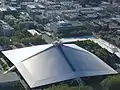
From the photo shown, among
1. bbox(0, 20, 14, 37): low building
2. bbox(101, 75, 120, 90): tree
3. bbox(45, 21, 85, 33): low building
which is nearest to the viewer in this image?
bbox(101, 75, 120, 90): tree

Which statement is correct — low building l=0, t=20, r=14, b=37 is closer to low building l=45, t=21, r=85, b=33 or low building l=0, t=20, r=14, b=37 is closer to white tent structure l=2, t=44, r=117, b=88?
low building l=45, t=21, r=85, b=33

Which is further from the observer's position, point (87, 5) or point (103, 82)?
point (87, 5)

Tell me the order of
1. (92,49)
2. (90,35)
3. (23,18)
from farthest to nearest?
(23,18)
(90,35)
(92,49)

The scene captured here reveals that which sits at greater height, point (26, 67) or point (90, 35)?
point (26, 67)

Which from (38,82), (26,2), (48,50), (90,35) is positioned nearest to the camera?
(38,82)

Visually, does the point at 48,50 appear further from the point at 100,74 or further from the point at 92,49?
the point at 92,49

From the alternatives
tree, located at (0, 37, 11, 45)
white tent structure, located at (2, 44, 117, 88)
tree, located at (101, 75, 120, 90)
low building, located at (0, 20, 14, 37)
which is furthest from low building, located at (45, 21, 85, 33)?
tree, located at (101, 75, 120, 90)

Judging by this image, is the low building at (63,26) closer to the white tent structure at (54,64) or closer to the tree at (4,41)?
the tree at (4,41)

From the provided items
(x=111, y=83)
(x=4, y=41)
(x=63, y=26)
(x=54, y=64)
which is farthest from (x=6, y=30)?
(x=111, y=83)

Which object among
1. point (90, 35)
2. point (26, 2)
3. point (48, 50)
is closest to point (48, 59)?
point (48, 50)
